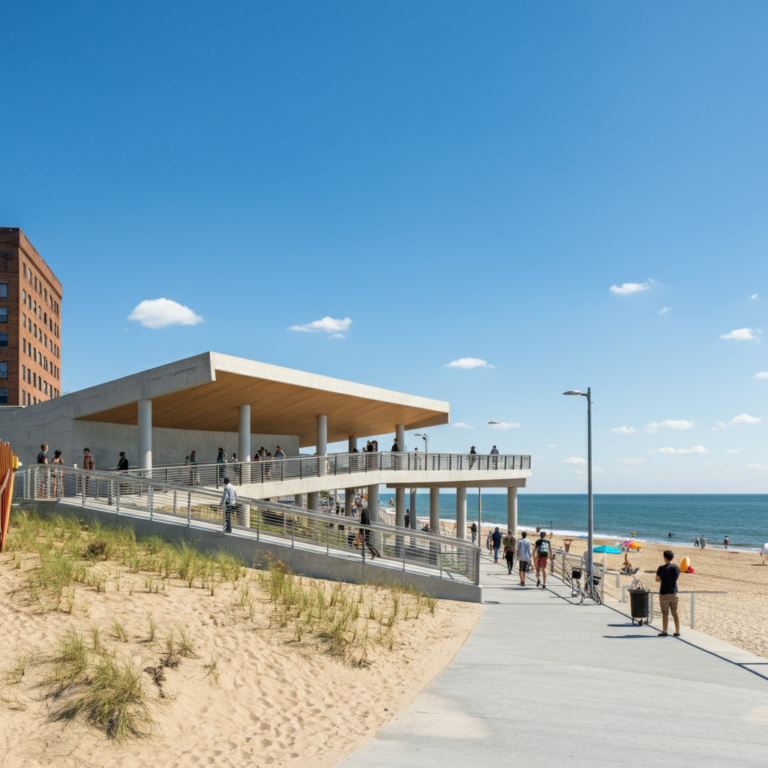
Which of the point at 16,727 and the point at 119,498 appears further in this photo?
the point at 119,498

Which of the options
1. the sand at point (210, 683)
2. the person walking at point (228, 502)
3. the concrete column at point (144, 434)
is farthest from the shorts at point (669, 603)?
the concrete column at point (144, 434)

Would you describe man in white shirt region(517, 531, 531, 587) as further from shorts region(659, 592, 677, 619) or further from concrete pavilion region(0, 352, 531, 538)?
concrete pavilion region(0, 352, 531, 538)

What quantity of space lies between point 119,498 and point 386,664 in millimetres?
10252

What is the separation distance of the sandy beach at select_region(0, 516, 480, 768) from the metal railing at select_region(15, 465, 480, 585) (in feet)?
12.6

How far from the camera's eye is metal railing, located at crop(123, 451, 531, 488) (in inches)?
870

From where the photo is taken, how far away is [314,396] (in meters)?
25.9

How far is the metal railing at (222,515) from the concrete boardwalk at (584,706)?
4.53 meters

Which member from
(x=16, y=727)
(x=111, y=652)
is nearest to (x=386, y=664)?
(x=111, y=652)

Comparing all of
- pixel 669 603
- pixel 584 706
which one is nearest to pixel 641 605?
pixel 669 603

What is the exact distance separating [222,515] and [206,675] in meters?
9.13

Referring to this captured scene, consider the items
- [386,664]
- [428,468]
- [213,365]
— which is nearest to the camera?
[386,664]

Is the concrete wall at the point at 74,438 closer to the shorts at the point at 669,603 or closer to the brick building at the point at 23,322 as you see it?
the shorts at the point at 669,603

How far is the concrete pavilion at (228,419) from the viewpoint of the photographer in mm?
21516

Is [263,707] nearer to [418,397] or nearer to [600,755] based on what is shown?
[600,755]
